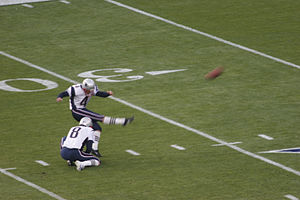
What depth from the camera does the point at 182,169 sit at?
1667cm

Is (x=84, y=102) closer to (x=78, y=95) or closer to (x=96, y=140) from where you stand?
(x=78, y=95)

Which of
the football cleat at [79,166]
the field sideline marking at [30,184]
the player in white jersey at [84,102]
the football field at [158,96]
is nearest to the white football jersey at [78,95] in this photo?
the player in white jersey at [84,102]

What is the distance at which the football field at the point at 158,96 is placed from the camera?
16.0 metres

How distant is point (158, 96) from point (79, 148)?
5.56 meters

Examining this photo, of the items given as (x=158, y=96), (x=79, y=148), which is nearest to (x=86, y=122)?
(x=79, y=148)

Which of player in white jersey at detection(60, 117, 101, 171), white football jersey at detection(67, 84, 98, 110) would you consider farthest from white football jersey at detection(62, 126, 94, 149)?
white football jersey at detection(67, 84, 98, 110)

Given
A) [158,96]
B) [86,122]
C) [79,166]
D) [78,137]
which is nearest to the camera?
[79,166]

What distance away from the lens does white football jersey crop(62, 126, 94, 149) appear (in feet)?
55.4

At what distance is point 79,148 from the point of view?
16844 millimetres

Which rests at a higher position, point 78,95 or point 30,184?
point 78,95

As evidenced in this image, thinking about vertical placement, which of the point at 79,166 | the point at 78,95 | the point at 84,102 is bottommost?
the point at 79,166

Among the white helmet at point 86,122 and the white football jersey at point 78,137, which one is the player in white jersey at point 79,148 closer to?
the white football jersey at point 78,137

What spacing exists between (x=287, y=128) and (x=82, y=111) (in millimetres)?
4705

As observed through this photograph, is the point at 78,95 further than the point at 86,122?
Yes
